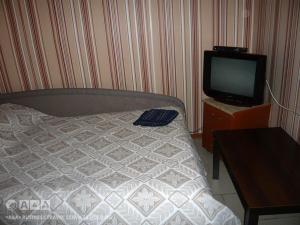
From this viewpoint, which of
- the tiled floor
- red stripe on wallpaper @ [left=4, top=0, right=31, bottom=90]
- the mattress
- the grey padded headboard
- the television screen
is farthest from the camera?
the grey padded headboard

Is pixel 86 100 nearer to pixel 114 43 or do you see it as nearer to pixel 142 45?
pixel 114 43

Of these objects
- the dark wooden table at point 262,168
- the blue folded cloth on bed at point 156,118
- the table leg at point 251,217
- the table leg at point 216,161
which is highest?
the blue folded cloth on bed at point 156,118

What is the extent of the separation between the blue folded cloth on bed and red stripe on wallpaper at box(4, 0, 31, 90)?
1.38m

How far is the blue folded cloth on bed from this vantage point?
2.34 meters

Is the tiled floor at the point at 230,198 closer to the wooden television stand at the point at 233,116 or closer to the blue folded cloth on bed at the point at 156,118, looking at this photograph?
the wooden television stand at the point at 233,116

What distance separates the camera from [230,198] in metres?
2.18

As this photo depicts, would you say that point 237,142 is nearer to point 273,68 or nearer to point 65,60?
point 273,68

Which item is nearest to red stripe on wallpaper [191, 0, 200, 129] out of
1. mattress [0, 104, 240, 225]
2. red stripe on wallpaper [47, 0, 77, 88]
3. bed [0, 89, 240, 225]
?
bed [0, 89, 240, 225]

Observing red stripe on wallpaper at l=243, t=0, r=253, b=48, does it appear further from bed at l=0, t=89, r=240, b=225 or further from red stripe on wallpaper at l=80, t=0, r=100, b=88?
red stripe on wallpaper at l=80, t=0, r=100, b=88

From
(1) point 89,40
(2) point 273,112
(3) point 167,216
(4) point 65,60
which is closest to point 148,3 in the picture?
(1) point 89,40

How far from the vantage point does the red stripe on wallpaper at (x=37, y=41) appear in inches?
102

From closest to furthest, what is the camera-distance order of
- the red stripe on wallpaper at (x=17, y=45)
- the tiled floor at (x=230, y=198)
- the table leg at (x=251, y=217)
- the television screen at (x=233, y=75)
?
the table leg at (x=251, y=217) → the tiled floor at (x=230, y=198) → the television screen at (x=233, y=75) → the red stripe on wallpaper at (x=17, y=45)

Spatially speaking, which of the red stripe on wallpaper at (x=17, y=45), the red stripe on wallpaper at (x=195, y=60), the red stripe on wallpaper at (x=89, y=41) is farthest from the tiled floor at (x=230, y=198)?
the red stripe on wallpaper at (x=17, y=45)

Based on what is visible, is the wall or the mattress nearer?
the mattress
